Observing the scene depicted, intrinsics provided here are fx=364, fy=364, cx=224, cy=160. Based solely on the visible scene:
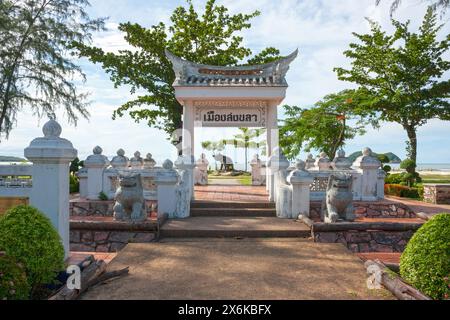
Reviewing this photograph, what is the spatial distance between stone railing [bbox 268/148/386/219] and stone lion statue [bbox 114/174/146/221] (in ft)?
11.5

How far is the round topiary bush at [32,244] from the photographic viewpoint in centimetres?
399

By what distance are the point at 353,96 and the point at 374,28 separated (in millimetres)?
4958

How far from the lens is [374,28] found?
24188mm

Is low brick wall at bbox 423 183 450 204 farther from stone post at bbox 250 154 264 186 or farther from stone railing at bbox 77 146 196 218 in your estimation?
stone railing at bbox 77 146 196 218

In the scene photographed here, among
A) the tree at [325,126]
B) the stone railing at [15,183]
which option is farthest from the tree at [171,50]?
the stone railing at [15,183]

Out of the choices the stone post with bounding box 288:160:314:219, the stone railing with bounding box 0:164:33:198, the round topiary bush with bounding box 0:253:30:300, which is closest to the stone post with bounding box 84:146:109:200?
the stone railing with bounding box 0:164:33:198

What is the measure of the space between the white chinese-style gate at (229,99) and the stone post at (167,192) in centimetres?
231

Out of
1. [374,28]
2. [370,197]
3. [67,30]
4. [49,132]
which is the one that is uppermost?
[374,28]

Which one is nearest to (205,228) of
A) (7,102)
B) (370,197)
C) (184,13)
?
(370,197)

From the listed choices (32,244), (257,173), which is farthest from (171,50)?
(32,244)

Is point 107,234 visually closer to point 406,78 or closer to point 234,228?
point 234,228
